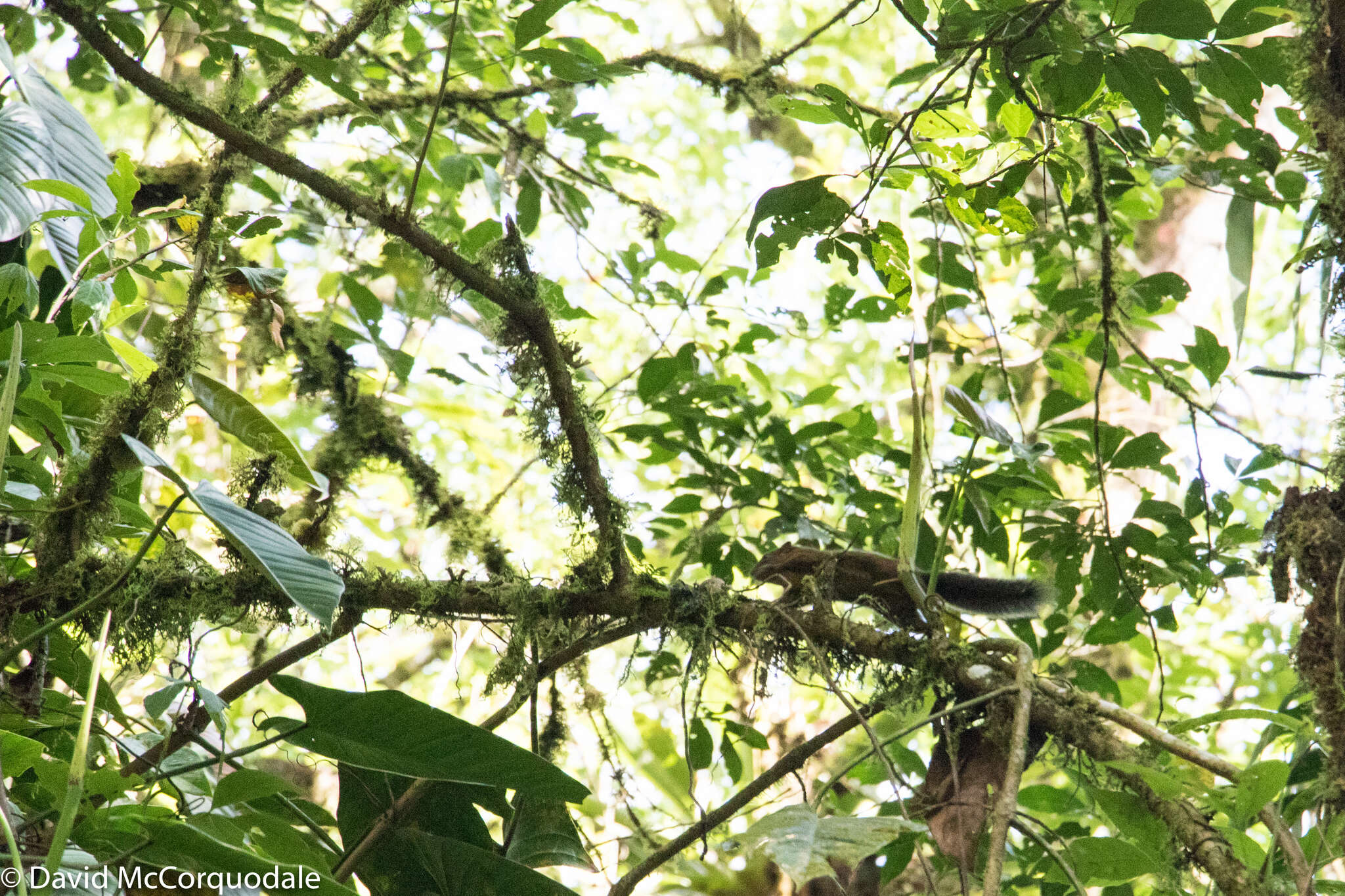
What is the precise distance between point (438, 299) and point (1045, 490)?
1.12m

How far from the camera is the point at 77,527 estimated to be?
3.89ft

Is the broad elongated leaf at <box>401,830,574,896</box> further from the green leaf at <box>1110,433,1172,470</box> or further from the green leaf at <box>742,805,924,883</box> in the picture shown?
the green leaf at <box>1110,433,1172,470</box>

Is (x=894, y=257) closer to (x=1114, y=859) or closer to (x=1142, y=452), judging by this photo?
(x=1142, y=452)

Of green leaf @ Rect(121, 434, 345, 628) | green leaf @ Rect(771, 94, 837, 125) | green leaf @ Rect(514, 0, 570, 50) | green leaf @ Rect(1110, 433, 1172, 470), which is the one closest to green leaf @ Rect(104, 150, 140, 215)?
green leaf @ Rect(121, 434, 345, 628)

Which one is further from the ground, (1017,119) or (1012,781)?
(1017,119)

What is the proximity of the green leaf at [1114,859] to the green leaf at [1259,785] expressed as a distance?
115 millimetres

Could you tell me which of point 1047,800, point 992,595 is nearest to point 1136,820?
point 992,595

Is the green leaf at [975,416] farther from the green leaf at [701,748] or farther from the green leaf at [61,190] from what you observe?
the green leaf at [61,190]

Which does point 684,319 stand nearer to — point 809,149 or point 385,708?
point 809,149

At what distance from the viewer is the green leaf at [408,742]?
114cm

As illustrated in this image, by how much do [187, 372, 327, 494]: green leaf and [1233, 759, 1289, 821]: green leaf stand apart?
108 cm

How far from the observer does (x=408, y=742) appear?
1156mm

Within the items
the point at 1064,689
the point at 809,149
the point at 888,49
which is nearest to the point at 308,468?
the point at 1064,689

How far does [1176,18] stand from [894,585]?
2.45 feet
